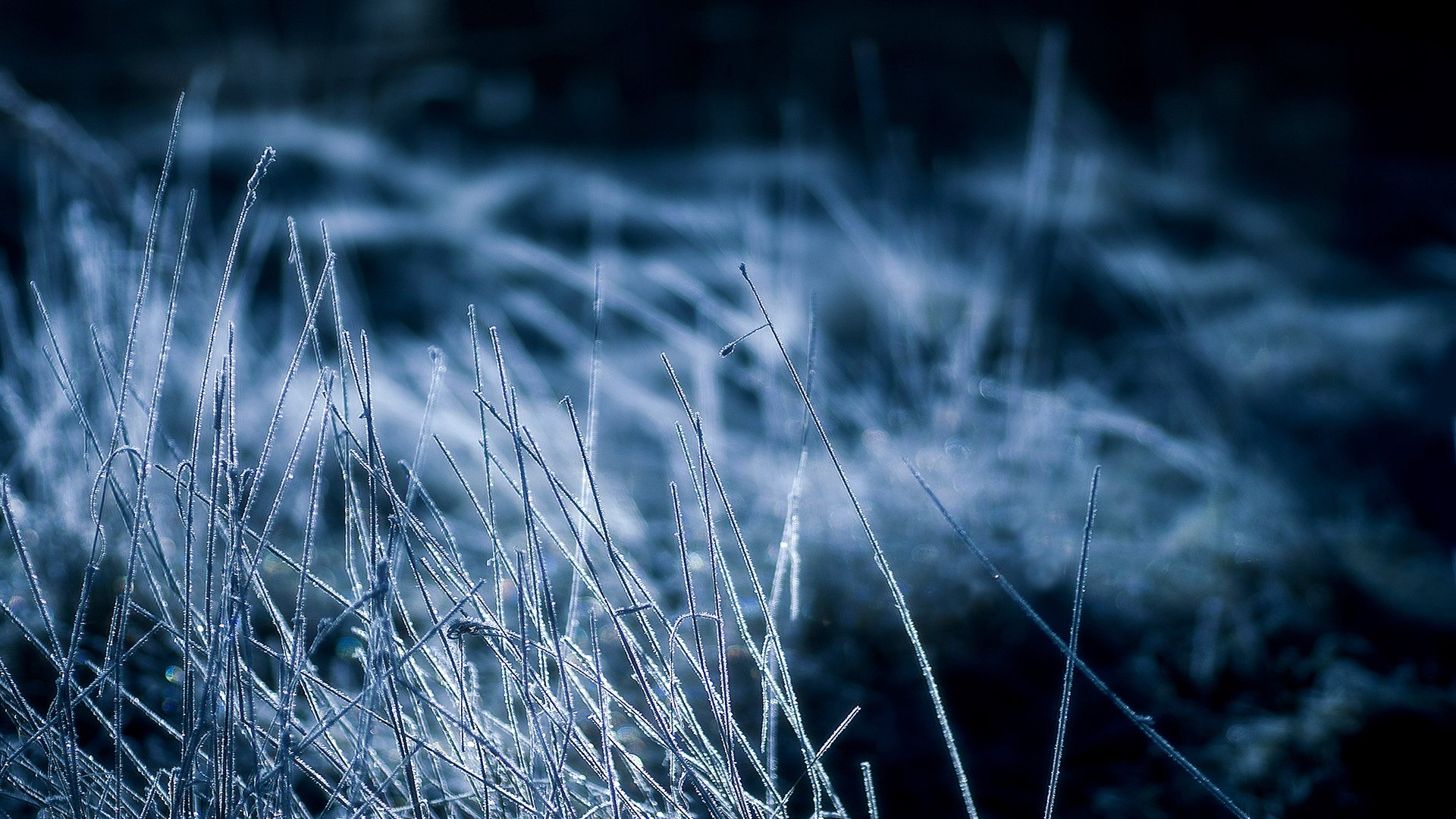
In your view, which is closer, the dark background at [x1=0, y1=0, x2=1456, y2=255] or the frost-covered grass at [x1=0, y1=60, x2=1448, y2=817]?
the frost-covered grass at [x1=0, y1=60, x2=1448, y2=817]

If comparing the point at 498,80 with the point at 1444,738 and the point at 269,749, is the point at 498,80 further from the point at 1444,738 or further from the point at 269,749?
the point at 1444,738

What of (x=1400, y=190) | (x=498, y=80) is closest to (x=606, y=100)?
(x=498, y=80)

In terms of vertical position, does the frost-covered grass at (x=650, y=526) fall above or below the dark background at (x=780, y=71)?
below

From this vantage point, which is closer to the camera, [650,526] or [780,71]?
[650,526]

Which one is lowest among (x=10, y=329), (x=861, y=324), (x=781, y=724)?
(x=781, y=724)

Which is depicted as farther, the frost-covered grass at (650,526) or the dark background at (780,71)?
the dark background at (780,71)

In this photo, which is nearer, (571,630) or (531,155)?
(571,630)

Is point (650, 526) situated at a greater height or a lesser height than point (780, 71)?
lesser

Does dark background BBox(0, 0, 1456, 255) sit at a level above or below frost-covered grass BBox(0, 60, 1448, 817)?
above
